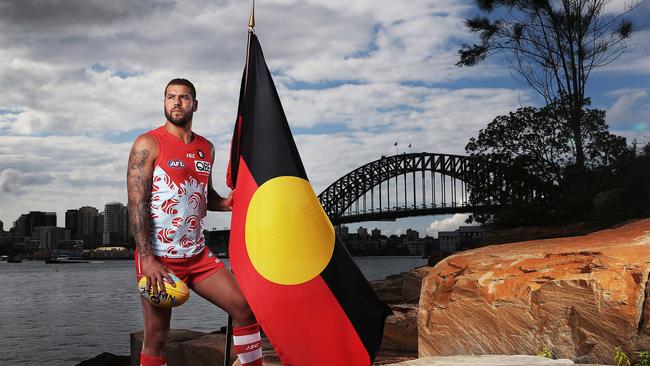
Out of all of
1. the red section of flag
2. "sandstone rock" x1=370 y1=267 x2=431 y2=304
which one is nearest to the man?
the red section of flag

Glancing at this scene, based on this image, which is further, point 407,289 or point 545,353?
point 407,289

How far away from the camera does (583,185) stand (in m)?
20.4

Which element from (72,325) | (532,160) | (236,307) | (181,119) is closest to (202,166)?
(181,119)

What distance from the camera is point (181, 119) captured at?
352 centimetres

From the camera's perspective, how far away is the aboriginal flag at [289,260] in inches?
136

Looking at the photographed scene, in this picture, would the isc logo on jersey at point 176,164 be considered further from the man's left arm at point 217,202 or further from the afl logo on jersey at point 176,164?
the man's left arm at point 217,202

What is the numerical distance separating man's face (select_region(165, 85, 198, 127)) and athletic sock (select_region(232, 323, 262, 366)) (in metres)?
1.11

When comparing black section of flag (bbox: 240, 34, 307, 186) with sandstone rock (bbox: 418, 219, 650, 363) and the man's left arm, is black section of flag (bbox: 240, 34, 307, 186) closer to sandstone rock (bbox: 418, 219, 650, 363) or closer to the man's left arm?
the man's left arm

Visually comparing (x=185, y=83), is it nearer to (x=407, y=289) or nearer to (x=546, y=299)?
(x=546, y=299)

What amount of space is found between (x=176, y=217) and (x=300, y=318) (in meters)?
0.81

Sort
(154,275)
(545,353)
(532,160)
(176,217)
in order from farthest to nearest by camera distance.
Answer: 1. (532,160)
2. (545,353)
3. (176,217)
4. (154,275)

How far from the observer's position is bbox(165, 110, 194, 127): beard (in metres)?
3.52

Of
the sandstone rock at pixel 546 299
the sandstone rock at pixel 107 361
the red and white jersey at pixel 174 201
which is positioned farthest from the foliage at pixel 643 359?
the sandstone rock at pixel 107 361

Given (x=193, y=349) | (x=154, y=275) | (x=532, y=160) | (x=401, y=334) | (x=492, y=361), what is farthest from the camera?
(x=532, y=160)
